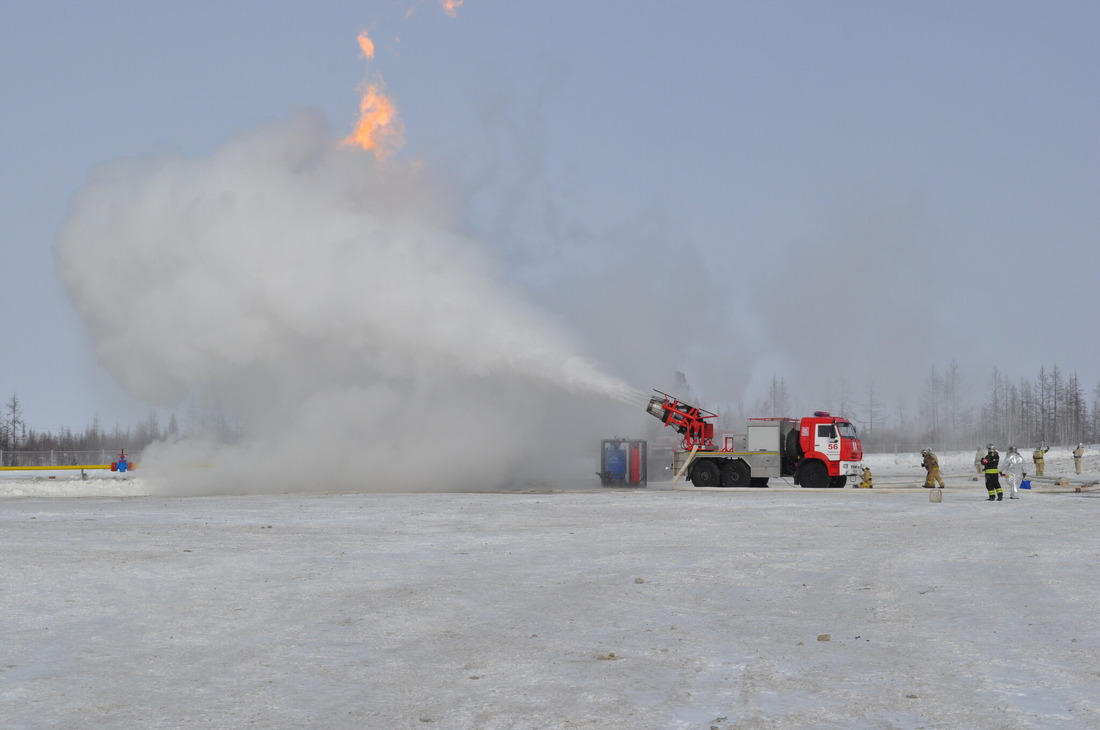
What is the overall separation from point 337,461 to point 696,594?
24.7 metres

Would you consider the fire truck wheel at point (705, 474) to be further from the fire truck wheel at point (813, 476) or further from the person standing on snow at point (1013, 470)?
the person standing on snow at point (1013, 470)

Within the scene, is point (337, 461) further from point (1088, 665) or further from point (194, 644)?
point (1088, 665)

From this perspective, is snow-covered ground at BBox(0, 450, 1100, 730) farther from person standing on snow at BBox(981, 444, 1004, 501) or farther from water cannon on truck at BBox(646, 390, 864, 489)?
water cannon on truck at BBox(646, 390, 864, 489)

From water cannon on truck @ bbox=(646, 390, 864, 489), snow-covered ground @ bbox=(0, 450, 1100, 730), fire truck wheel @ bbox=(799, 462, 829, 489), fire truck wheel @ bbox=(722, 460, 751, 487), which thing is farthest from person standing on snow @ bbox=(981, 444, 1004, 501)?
fire truck wheel @ bbox=(722, 460, 751, 487)

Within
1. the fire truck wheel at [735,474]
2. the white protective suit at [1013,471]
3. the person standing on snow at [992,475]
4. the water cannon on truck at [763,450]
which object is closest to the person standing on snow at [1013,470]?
the white protective suit at [1013,471]

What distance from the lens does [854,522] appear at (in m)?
22.1

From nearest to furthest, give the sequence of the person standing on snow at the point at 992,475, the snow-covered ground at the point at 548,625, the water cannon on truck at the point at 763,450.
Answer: the snow-covered ground at the point at 548,625 → the person standing on snow at the point at 992,475 → the water cannon on truck at the point at 763,450

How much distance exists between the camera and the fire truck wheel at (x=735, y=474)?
36062 mm

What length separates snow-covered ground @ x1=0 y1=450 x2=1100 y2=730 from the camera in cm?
755

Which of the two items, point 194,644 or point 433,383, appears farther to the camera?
point 433,383

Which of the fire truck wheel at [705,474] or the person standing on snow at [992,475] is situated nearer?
the person standing on snow at [992,475]

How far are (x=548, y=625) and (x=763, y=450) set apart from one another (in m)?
26.4

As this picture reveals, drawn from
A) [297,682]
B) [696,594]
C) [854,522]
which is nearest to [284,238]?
[854,522]

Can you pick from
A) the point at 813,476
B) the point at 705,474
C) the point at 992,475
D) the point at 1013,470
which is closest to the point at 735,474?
the point at 705,474
